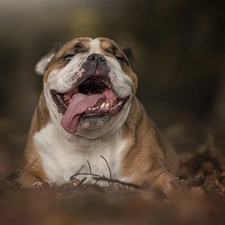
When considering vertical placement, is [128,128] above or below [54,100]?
below

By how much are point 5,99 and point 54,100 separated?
3.24 meters

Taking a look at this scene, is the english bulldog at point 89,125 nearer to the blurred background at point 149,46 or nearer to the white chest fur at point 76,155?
the white chest fur at point 76,155

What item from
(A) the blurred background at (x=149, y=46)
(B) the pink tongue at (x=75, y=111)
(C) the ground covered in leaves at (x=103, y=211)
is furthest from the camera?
(A) the blurred background at (x=149, y=46)

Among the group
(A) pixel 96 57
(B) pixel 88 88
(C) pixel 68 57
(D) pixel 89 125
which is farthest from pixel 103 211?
(C) pixel 68 57

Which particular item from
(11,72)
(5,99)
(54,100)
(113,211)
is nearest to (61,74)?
(54,100)

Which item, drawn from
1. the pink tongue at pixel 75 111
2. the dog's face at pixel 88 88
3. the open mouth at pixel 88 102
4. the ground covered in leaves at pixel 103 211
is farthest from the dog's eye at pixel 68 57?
the ground covered in leaves at pixel 103 211

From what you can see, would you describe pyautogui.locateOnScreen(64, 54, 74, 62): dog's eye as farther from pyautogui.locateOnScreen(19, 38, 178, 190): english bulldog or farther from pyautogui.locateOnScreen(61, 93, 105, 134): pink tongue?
pyautogui.locateOnScreen(61, 93, 105, 134): pink tongue

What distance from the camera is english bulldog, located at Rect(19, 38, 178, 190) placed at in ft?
11.8

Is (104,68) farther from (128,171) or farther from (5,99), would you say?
(5,99)

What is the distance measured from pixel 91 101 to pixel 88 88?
0.23 m

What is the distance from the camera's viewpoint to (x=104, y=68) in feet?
11.7

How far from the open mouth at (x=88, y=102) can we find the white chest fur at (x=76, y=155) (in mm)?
292

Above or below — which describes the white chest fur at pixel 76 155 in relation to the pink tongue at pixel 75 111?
below

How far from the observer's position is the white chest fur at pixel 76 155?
391cm
